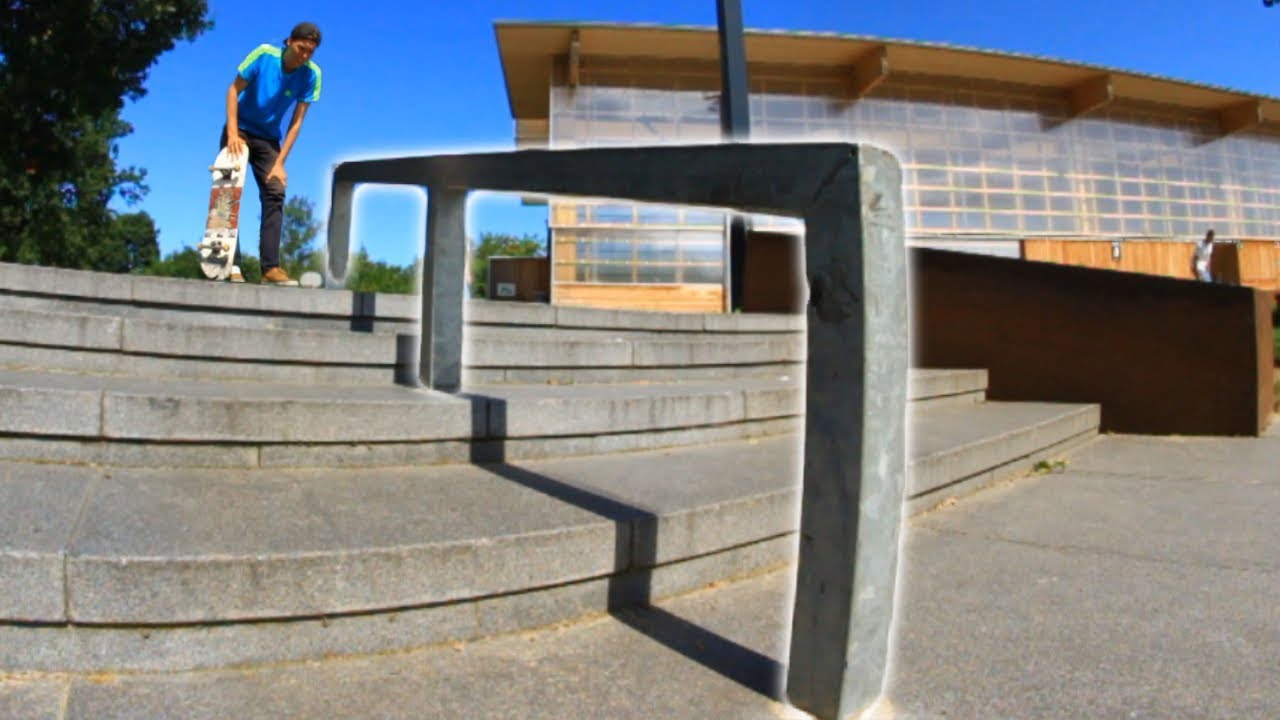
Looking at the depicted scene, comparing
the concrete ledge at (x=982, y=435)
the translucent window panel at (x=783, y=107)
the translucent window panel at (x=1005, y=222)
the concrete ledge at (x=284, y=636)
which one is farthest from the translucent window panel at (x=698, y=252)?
the concrete ledge at (x=284, y=636)

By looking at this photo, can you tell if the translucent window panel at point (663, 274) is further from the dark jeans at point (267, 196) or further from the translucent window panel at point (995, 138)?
the dark jeans at point (267, 196)

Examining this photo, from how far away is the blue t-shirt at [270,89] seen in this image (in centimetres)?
507

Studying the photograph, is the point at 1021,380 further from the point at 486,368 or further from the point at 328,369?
the point at 328,369

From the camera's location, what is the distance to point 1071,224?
810 inches

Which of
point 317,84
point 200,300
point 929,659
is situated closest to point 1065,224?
point 317,84

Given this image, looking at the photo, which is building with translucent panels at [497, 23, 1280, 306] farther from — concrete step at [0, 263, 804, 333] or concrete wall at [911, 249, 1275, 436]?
concrete step at [0, 263, 804, 333]

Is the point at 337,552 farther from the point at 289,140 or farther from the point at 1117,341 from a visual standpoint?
the point at 1117,341

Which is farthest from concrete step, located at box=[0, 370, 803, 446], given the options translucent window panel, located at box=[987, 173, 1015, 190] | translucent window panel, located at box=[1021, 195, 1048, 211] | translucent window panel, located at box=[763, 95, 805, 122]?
translucent window panel, located at box=[1021, 195, 1048, 211]

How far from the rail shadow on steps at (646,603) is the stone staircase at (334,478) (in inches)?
0.5

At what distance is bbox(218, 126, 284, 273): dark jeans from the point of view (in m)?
5.16

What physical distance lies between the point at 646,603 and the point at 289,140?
4.11 metres

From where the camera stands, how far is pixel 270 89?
202 inches

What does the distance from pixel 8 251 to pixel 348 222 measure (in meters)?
25.4

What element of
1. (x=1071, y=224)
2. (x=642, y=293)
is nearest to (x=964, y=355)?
(x=642, y=293)
